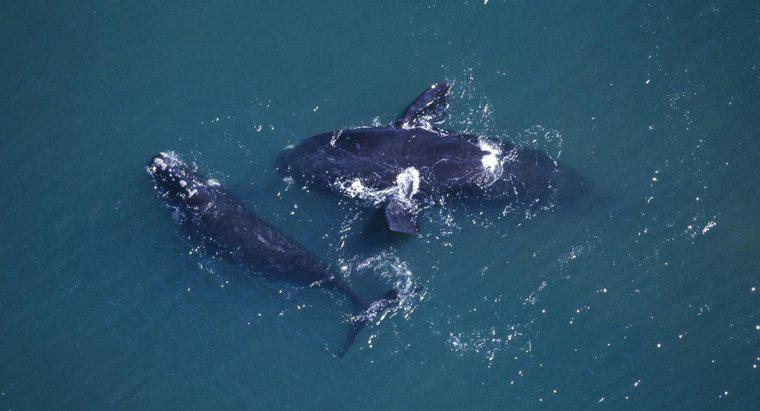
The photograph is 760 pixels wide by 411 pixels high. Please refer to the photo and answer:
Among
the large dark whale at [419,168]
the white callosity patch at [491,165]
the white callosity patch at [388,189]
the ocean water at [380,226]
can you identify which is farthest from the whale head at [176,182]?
the white callosity patch at [491,165]

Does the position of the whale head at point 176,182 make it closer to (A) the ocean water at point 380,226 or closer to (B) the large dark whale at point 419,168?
(A) the ocean water at point 380,226

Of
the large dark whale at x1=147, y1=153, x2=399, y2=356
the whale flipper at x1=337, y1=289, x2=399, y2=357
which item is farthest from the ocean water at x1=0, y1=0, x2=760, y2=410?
the large dark whale at x1=147, y1=153, x2=399, y2=356

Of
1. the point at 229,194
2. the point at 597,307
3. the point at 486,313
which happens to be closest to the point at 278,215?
the point at 229,194

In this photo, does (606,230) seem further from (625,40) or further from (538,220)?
(625,40)

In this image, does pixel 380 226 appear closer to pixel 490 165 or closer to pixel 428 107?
pixel 490 165

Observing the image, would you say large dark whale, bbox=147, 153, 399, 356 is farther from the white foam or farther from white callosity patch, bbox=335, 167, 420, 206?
the white foam

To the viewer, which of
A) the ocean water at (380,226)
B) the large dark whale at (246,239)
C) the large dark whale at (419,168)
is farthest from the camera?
the large dark whale at (419,168)
